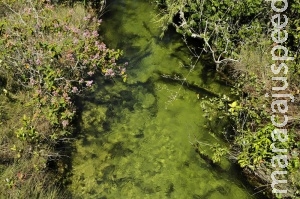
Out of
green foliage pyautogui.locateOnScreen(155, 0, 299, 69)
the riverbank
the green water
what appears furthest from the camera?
green foliage pyautogui.locateOnScreen(155, 0, 299, 69)

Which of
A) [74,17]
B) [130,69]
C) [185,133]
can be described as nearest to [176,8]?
[130,69]

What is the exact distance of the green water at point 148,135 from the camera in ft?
25.1

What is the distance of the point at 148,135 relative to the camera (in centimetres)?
872

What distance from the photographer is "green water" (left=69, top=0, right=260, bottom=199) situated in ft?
25.1

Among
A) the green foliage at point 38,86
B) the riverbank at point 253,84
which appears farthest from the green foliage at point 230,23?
the green foliage at point 38,86

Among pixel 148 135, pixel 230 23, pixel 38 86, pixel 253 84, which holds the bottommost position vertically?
pixel 148 135

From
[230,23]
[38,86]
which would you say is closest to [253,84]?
[230,23]

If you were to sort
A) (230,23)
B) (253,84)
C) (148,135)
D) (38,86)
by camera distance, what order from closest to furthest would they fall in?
(38,86), (253,84), (148,135), (230,23)

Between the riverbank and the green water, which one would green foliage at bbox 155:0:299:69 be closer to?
the riverbank

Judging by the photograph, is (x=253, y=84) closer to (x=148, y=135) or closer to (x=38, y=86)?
(x=148, y=135)

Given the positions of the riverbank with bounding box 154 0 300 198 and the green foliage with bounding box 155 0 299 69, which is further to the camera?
the green foliage with bounding box 155 0 299 69

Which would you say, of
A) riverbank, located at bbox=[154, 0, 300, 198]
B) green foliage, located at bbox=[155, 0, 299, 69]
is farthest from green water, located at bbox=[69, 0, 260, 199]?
green foliage, located at bbox=[155, 0, 299, 69]

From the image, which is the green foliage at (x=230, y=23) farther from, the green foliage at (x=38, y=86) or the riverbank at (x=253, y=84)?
the green foliage at (x=38, y=86)

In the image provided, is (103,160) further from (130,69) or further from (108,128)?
(130,69)
